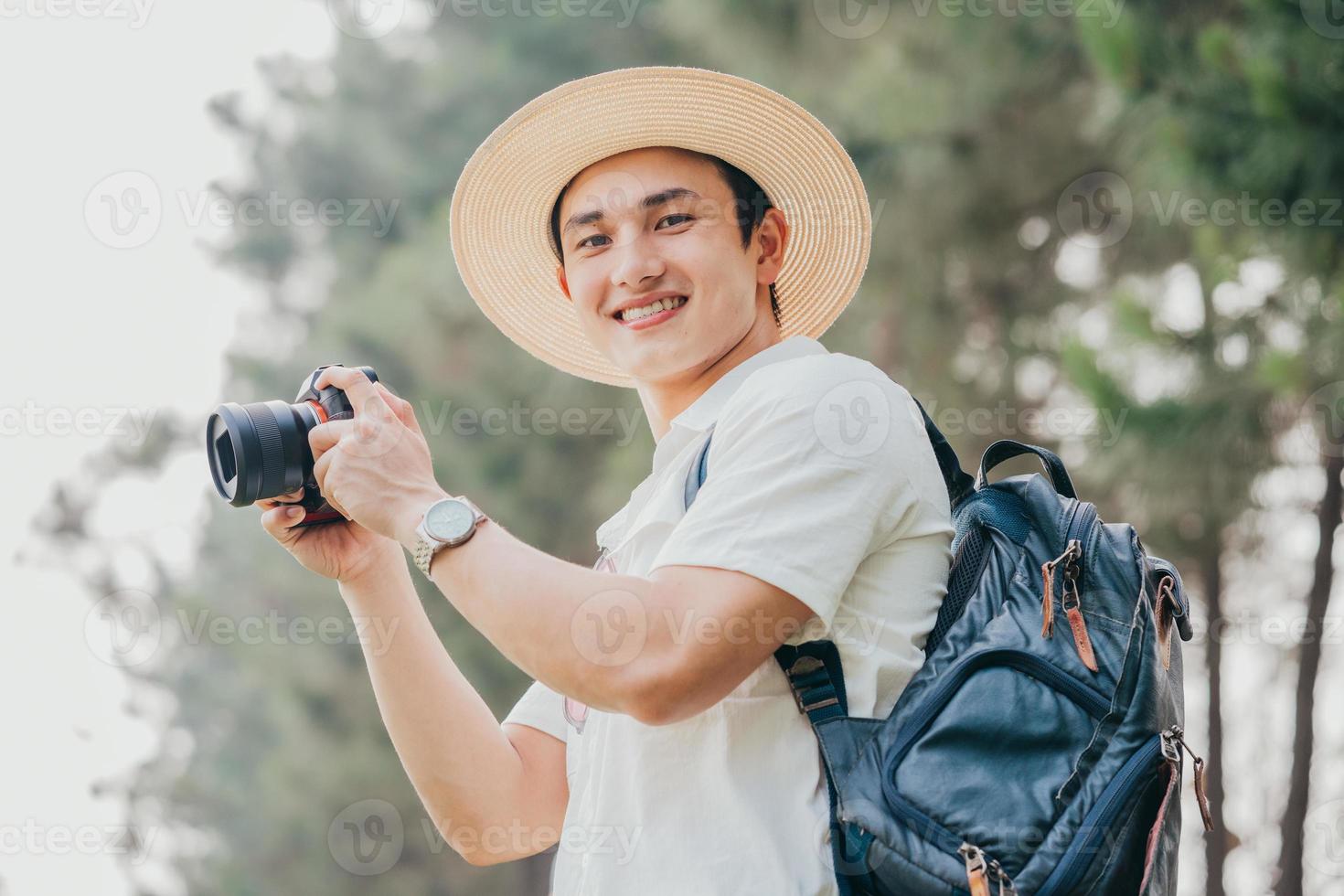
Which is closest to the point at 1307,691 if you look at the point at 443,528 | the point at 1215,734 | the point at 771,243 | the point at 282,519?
the point at 1215,734

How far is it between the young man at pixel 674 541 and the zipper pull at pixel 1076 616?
0.13 meters

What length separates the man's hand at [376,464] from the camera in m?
1.34

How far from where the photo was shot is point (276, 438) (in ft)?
4.87

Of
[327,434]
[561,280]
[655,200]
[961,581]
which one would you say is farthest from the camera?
[561,280]

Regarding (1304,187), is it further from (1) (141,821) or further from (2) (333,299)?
(1) (141,821)

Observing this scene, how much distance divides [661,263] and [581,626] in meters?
0.59

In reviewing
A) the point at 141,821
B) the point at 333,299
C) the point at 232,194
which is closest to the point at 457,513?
the point at 333,299

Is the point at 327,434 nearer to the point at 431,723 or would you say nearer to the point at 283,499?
the point at 283,499

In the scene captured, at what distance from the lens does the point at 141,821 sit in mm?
12094

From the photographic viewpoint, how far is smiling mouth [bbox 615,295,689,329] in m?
1.62

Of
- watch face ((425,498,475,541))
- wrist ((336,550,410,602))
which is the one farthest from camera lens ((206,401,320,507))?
watch face ((425,498,475,541))

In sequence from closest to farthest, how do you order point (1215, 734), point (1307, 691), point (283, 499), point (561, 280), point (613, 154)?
point (283, 499)
point (613, 154)
point (561, 280)
point (1307, 691)
point (1215, 734)

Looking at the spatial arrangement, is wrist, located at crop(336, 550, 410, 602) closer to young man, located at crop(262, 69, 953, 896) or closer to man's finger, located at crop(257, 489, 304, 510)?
young man, located at crop(262, 69, 953, 896)

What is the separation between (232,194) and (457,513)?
35.7 ft
